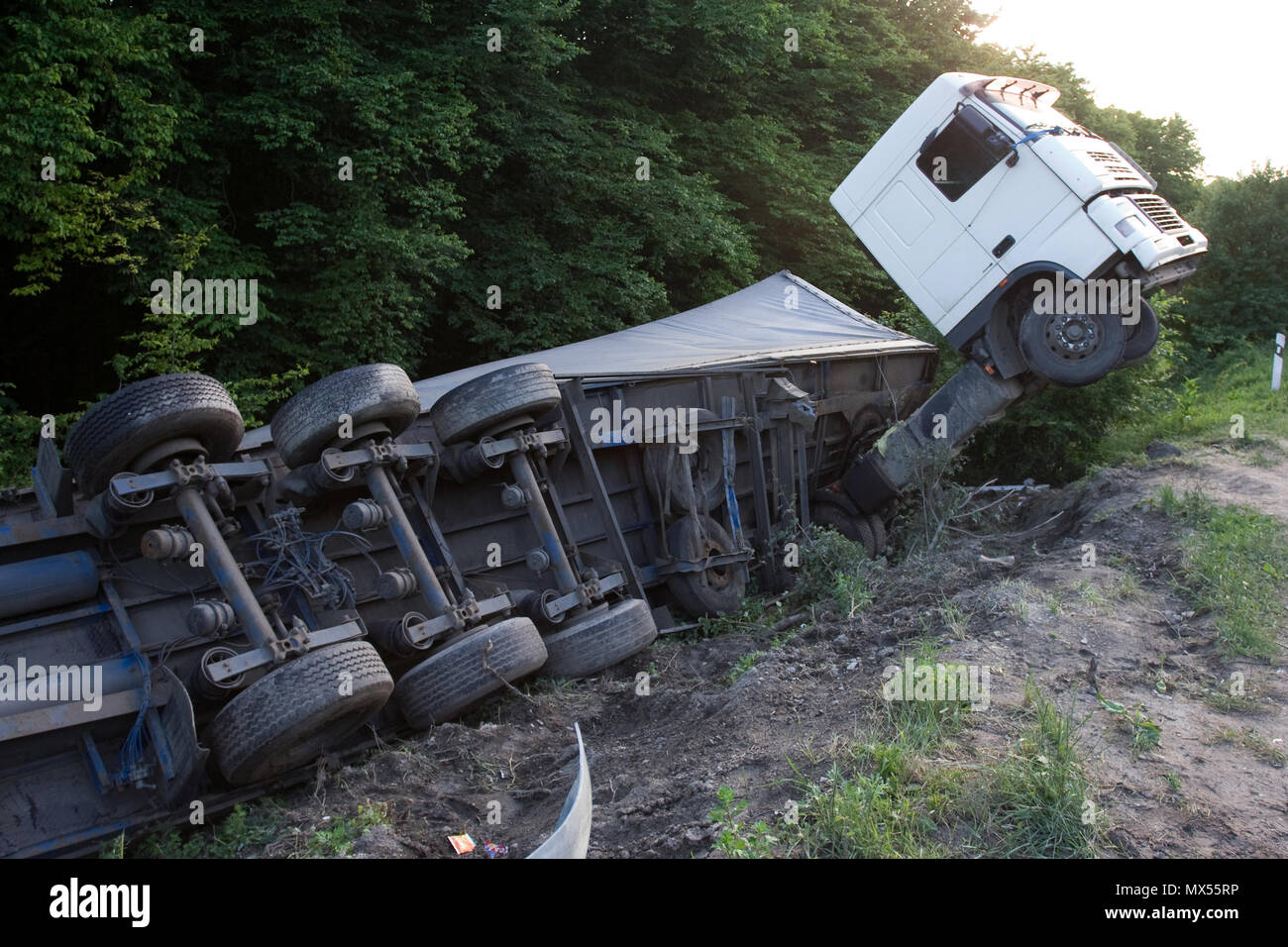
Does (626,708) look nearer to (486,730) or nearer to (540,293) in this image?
(486,730)

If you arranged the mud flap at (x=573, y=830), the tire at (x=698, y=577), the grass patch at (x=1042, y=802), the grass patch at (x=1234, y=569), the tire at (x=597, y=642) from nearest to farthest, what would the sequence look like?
the mud flap at (x=573, y=830) < the grass patch at (x=1042, y=802) < the grass patch at (x=1234, y=569) < the tire at (x=597, y=642) < the tire at (x=698, y=577)

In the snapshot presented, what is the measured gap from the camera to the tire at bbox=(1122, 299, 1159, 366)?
742 centimetres

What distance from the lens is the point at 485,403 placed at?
19.4ft

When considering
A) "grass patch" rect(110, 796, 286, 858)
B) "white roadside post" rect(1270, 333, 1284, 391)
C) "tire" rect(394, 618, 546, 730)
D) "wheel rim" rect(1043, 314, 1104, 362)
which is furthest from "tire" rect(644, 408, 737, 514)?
"white roadside post" rect(1270, 333, 1284, 391)

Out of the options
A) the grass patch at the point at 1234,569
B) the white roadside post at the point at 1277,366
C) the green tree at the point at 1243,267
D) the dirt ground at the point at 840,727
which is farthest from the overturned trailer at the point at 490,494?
the green tree at the point at 1243,267

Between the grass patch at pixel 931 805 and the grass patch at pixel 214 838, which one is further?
the grass patch at pixel 214 838

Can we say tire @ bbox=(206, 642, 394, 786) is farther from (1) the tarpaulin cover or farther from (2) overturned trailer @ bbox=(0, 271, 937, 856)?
(1) the tarpaulin cover

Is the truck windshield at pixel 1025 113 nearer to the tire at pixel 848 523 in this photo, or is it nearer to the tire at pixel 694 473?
the tire at pixel 694 473

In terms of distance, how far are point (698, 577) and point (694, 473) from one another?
85 cm

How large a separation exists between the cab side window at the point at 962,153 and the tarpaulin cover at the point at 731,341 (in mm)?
1705

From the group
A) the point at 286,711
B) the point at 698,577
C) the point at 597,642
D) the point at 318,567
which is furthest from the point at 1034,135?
the point at 286,711

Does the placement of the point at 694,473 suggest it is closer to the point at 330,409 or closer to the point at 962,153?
the point at 330,409

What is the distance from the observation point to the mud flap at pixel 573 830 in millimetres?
2434

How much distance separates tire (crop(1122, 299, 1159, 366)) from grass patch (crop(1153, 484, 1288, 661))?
3.77ft
